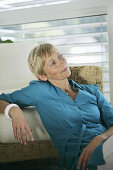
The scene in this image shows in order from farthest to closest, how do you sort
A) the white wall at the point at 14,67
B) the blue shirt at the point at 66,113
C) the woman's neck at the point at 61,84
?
the white wall at the point at 14,67
the woman's neck at the point at 61,84
the blue shirt at the point at 66,113

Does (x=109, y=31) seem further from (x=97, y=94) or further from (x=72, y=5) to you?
(x=97, y=94)

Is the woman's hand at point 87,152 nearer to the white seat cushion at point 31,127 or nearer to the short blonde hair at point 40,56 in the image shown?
the white seat cushion at point 31,127

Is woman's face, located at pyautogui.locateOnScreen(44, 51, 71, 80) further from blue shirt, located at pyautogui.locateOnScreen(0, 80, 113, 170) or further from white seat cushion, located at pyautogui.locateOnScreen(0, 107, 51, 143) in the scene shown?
white seat cushion, located at pyautogui.locateOnScreen(0, 107, 51, 143)

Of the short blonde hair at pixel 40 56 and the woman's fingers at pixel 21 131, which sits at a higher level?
the short blonde hair at pixel 40 56

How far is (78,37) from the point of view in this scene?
3076 mm

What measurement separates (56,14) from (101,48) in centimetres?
63

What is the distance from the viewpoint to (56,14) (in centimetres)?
306

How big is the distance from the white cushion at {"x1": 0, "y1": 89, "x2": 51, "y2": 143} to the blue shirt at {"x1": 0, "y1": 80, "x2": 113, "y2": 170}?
0.16ft

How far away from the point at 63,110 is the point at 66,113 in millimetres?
23

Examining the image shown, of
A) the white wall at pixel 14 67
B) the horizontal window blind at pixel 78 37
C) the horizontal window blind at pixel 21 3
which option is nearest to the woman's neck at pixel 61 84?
the white wall at pixel 14 67

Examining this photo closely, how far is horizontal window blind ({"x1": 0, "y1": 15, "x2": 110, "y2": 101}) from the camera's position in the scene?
9.83ft

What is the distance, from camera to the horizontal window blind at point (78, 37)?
118 inches

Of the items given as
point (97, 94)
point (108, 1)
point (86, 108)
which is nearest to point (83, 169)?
point (86, 108)

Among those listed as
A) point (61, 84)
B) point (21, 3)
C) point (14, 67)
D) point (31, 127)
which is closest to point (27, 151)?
point (31, 127)
